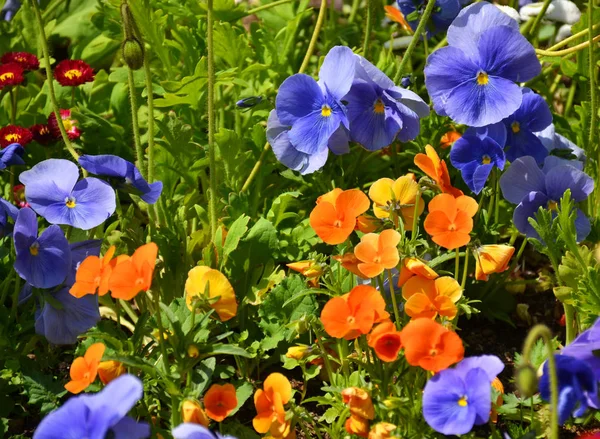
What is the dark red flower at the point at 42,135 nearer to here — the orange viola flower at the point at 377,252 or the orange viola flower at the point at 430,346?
the orange viola flower at the point at 377,252

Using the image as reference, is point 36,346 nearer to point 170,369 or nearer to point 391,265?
point 170,369

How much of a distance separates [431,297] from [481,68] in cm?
70

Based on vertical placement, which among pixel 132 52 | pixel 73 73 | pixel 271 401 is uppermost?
pixel 132 52

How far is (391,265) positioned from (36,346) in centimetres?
106

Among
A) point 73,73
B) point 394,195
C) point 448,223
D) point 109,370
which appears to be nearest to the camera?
point 109,370

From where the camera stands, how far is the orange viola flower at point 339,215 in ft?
6.07

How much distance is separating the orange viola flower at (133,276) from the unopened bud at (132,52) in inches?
22.4

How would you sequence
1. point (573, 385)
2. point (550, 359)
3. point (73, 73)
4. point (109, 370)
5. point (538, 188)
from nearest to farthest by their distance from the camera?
point (550, 359) → point (573, 385) → point (109, 370) → point (538, 188) → point (73, 73)

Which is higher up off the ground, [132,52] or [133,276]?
[132,52]

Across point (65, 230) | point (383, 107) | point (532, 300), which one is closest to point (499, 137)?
point (383, 107)

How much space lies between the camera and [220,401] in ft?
5.64

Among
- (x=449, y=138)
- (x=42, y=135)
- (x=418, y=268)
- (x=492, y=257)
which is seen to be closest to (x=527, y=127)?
(x=449, y=138)

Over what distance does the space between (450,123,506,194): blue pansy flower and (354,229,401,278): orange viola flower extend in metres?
0.49

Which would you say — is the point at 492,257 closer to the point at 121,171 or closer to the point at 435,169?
the point at 435,169
